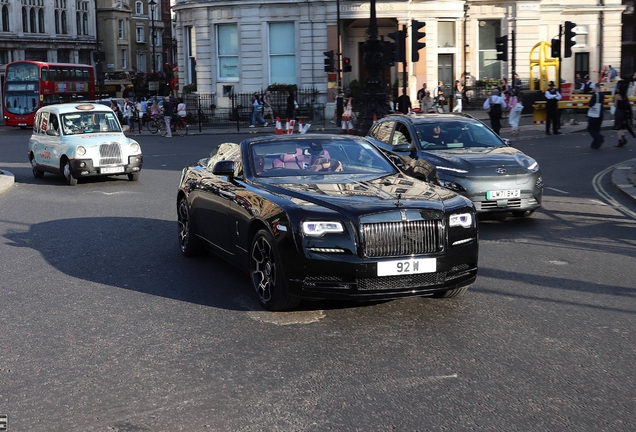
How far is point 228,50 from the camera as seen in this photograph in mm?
45750

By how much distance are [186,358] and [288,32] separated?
4021 cm

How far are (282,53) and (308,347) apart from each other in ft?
131

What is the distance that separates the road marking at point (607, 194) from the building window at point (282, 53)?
26910 millimetres

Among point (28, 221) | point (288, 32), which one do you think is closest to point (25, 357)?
point (28, 221)

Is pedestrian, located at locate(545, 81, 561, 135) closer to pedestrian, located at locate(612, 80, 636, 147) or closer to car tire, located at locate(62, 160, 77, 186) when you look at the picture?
pedestrian, located at locate(612, 80, 636, 147)

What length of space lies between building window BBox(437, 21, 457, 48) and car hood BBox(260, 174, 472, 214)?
39.3 metres

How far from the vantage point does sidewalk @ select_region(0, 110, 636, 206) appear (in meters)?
16.2

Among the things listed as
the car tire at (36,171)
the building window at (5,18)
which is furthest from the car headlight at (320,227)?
the building window at (5,18)

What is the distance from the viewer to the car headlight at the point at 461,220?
7.47 meters

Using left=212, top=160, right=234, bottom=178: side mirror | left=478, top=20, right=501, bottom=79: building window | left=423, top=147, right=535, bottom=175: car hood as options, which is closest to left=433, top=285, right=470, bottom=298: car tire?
left=212, top=160, right=234, bottom=178: side mirror

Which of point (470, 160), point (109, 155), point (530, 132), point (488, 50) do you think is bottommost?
point (530, 132)

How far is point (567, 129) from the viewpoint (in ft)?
108

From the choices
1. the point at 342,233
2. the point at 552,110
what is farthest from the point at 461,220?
the point at 552,110

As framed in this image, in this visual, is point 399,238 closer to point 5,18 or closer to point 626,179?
point 626,179
